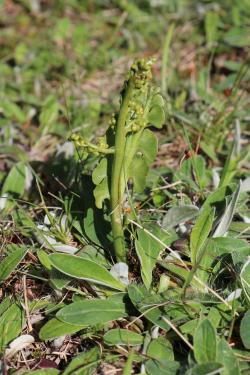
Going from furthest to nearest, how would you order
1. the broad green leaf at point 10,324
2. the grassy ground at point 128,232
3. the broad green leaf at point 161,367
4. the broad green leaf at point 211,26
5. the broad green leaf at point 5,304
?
the broad green leaf at point 211,26, the broad green leaf at point 5,304, the broad green leaf at point 10,324, the grassy ground at point 128,232, the broad green leaf at point 161,367

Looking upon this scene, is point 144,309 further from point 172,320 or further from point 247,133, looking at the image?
point 247,133

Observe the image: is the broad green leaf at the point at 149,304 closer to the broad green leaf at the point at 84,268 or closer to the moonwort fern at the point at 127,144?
the broad green leaf at the point at 84,268

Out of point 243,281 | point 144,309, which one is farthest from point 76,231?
point 243,281

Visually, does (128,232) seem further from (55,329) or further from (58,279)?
(55,329)

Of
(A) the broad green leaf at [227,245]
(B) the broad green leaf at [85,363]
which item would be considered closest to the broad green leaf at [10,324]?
(B) the broad green leaf at [85,363]

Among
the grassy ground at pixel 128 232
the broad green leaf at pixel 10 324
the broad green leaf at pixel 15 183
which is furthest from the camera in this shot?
the broad green leaf at pixel 15 183

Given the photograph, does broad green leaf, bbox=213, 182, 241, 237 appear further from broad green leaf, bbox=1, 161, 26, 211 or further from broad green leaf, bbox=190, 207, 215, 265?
broad green leaf, bbox=1, 161, 26, 211

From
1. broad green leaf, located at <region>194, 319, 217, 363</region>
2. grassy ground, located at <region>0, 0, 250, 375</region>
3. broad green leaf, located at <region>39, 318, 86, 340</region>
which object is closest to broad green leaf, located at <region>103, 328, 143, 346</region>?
grassy ground, located at <region>0, 0, 250, 375</region>
